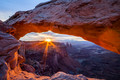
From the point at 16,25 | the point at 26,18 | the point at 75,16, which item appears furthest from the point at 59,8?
the point at 16,25

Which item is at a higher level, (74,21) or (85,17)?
(85,17)

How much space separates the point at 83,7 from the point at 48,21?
1.81m

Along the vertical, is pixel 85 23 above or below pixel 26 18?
below

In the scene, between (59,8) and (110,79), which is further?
(110,79)

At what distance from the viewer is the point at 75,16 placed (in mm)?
3074

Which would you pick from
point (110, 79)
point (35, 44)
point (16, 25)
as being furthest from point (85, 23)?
point (110, 79)

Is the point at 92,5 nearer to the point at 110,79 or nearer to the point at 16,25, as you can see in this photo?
the point at 16,25

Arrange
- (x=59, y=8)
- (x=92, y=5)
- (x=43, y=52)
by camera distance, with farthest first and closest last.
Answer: (x=43, y=52)
(x=59, y=8)
(x=92, y=5)

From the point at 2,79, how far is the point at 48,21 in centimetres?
294

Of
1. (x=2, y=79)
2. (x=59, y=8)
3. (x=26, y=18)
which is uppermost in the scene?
(x=59, y=8)

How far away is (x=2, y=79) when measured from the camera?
219cm

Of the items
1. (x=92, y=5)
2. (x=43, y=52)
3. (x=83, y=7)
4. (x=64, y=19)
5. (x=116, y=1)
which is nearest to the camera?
(x=116, y=1)

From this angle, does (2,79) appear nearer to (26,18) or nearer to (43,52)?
(26,18)

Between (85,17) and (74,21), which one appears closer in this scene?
(85,17)
